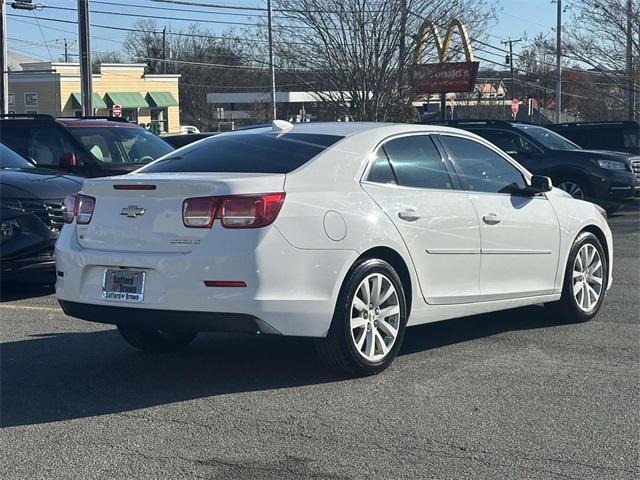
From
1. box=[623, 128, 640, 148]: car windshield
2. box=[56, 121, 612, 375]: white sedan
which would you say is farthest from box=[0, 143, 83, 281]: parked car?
box=[623, 128, 640, 148]: car windshield

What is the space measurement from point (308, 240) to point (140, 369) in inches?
62.4

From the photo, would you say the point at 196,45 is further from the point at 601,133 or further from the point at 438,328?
the point at 438,328

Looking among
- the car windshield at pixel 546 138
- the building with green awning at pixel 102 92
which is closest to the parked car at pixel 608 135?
the car windshield at pixel 546 138

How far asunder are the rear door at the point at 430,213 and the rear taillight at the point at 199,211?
1.10 metres

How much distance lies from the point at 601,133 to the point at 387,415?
Result: 1824cm

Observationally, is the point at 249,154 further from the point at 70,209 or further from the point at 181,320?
the point at 181,320

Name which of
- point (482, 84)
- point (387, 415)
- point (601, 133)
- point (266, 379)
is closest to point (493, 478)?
point (387, 415)

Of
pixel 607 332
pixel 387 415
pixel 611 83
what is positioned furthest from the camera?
pixel 611 83

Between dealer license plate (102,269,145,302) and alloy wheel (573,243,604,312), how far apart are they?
3774 millimetres

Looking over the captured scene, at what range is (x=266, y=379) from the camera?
5.88 meters

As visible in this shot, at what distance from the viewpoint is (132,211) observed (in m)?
5.64

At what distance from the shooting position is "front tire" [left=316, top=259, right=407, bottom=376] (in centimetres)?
564

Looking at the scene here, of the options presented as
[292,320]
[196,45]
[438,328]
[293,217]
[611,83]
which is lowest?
[438,328]

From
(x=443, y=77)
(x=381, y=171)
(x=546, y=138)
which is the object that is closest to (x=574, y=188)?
(x=546, y=138)
